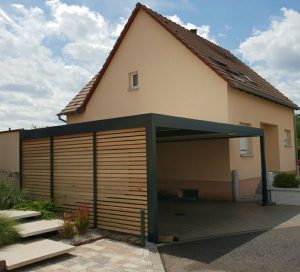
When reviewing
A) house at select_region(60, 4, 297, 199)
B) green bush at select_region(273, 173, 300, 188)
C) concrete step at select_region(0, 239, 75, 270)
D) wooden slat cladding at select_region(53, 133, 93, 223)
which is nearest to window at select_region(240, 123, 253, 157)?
house at select_region(60, 4, 297, 199)

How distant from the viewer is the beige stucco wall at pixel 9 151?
1348 cm

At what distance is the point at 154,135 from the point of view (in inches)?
301

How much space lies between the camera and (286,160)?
18375 millimetres

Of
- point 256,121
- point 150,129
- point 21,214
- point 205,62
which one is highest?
point 205,62

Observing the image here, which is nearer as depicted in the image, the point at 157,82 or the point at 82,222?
the point at 82,222

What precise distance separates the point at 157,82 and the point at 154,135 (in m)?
7.87

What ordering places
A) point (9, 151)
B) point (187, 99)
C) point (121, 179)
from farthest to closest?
point (187, 99) < point (9, 151) < point (121, 179)

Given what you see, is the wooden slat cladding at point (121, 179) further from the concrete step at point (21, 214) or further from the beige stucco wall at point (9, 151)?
the beige stucco wall at point (9, 151)

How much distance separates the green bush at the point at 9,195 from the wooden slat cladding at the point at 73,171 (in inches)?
40.7

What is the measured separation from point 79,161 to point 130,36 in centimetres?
847

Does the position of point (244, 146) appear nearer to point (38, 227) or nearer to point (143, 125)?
point (143, 125)

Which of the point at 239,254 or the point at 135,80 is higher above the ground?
the point at 135,80

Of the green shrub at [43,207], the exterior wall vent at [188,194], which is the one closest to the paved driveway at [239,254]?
the green shrub at [43,207]

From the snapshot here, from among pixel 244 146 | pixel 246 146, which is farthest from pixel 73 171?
pixel 246 146
